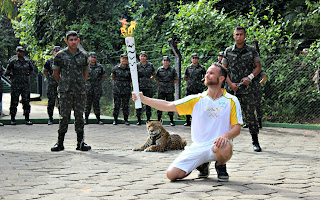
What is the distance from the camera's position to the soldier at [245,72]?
8.73 metres

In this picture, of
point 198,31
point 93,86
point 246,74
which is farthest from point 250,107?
point 198,31

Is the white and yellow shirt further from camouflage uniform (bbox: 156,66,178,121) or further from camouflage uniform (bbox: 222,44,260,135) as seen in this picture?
camouflage uniform (bbox: 156,66,178,121)

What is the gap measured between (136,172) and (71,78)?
276 centimetres

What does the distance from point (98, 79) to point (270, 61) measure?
516 cm

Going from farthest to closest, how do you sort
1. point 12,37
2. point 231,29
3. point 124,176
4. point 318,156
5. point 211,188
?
point 12,37 → point 231,29 → point 318,156 → point 124,176 → point 211,188

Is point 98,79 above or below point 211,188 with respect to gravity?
above

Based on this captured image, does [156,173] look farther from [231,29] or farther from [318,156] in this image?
[231,29]

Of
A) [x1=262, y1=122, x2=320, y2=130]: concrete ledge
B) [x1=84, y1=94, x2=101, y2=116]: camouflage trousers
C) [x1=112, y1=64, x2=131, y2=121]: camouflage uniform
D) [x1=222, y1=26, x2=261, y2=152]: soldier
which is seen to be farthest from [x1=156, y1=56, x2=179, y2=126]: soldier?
[x1=222, y1=26, x2=261, y2=152]: soldier

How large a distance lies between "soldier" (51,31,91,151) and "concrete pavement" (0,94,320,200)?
1.91 feet

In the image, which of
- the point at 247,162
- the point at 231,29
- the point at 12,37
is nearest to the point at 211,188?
the point at 247,162

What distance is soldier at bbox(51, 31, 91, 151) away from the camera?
8.74 meters

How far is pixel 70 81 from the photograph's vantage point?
28.9 ft

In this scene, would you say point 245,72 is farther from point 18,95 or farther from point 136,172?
point 18,95

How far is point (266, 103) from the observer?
15.1m
